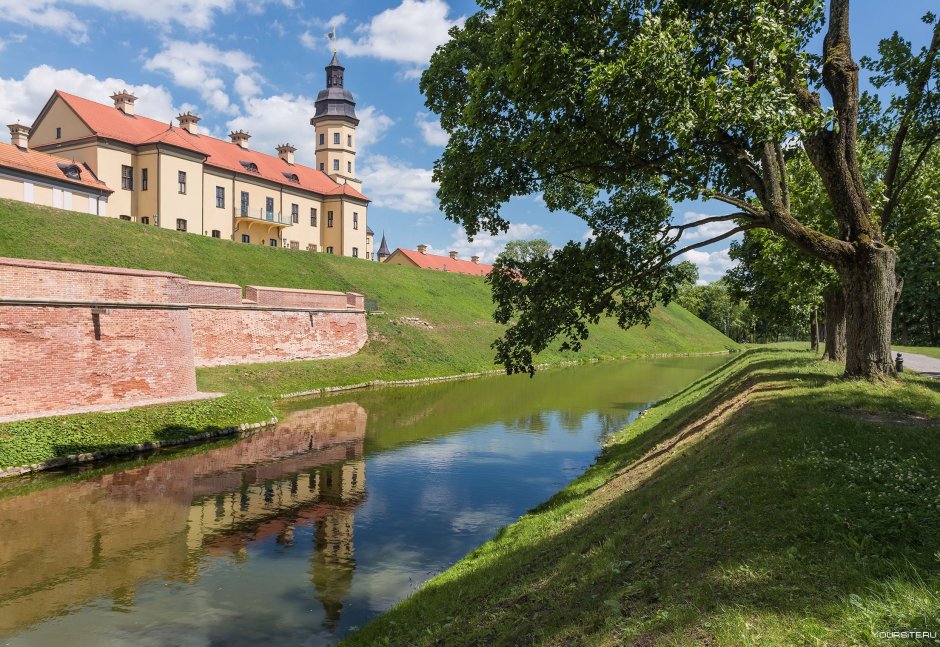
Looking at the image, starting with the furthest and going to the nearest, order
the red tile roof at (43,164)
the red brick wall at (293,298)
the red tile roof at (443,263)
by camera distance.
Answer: the red tile roof at (443,263), the red tile roof at (43,164), the red brick wall at (293,298)

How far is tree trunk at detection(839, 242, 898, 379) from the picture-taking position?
12031 millimetres

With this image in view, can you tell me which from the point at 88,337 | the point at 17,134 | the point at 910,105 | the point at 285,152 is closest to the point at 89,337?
the point at 88,337

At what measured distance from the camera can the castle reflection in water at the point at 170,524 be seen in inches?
390

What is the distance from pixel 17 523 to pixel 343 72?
6559 centimetres

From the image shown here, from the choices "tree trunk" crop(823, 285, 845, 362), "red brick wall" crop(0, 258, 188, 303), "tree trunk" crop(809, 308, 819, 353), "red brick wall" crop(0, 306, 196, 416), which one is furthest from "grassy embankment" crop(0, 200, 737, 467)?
"tree trunk" crop(823, 285, 845, 362)

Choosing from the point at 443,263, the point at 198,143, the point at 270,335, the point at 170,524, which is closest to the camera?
the point at 170,524

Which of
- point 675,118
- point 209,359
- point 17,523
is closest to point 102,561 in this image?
point 17,523

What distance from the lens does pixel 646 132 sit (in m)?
10.6

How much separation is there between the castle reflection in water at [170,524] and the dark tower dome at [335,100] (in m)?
57.2

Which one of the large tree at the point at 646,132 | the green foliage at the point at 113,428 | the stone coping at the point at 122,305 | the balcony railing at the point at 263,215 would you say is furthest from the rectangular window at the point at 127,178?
the large tree at the point at 646,132

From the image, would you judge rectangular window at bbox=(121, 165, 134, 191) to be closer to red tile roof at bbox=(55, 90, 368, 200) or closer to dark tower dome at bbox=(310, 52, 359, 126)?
red tile roof at bbox=(55, 90, 368, 200)

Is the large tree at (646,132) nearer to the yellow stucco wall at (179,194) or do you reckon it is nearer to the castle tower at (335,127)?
the yellow stucco wall at (179,194)

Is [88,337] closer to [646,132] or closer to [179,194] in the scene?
[646,132]

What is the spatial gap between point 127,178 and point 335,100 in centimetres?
2962
